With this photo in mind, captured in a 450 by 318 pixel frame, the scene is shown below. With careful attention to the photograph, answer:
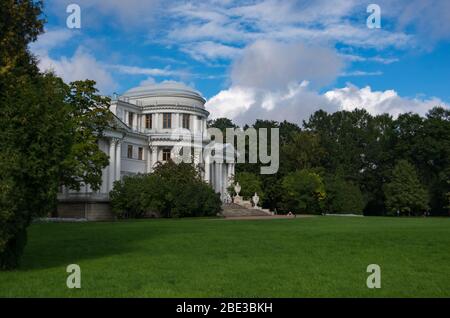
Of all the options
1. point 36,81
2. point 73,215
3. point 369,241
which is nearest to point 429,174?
point 73,215

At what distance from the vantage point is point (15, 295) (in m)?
10.1

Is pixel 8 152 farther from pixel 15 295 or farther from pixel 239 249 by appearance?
pixel 239 249

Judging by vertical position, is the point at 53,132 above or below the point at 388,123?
below

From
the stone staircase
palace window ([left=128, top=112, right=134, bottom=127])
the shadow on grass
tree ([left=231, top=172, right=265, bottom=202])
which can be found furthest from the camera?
tree ([left=231, top=172, right=265, bottom=202])

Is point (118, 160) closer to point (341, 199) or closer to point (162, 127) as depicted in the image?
point (162, 127)

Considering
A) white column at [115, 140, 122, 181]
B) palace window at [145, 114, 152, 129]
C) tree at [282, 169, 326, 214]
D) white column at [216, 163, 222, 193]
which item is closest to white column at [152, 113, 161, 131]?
palace window at [145, 114, 152, 129]

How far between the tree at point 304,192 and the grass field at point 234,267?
49.2 metres

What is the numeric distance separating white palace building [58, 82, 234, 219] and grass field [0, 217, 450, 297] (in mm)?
41931

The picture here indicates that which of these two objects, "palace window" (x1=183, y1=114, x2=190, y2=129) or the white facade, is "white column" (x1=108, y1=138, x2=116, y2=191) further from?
"palace window" (x1=183, y1=114, x2=190, y2=129)

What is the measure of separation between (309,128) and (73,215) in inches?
2120

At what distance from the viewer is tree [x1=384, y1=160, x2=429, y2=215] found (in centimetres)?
7494

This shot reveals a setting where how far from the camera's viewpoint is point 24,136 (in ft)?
41.5

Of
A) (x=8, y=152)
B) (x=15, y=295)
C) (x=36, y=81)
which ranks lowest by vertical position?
(x=15, y=295)

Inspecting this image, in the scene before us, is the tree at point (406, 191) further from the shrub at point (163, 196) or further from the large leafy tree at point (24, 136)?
the large leafy tree at point (24, 136)
